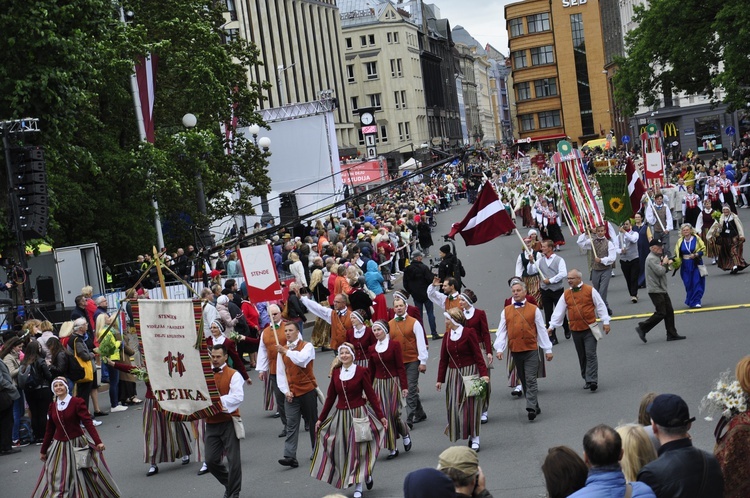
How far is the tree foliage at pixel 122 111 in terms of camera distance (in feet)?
74.5

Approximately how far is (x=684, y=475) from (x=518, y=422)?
754 cm

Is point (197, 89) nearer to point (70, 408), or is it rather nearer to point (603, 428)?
point (70, 408)

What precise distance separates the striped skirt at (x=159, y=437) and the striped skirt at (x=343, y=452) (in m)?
2.93

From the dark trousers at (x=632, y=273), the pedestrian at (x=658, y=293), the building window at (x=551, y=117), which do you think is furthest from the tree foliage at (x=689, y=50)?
the building window at (x=551, y=117)

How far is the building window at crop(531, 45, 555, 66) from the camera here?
13288cm

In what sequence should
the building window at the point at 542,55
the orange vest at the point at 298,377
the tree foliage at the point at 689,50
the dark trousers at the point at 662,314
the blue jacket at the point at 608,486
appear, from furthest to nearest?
the building window at the point at 542,55 < the tree foliage at the point at 689,50 < the dark trousers at the point at 662,314 < the orange vest at the point at 298,377 < the blue jacket at the point at 608,486

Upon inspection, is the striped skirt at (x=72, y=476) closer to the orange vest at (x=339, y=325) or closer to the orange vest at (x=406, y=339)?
the orange vest at (x=406, y=339)

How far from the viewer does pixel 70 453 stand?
37.8 feet

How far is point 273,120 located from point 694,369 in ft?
107

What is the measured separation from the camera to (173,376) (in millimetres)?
11664

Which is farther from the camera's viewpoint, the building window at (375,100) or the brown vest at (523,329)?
the building window at (375,100)

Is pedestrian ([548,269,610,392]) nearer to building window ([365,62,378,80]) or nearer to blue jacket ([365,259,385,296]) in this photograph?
blue jacket ([365,259,385,296])

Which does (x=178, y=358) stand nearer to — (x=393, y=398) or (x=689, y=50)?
(x=393, y=398)

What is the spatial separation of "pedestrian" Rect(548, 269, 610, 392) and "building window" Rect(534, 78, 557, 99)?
121 metres
